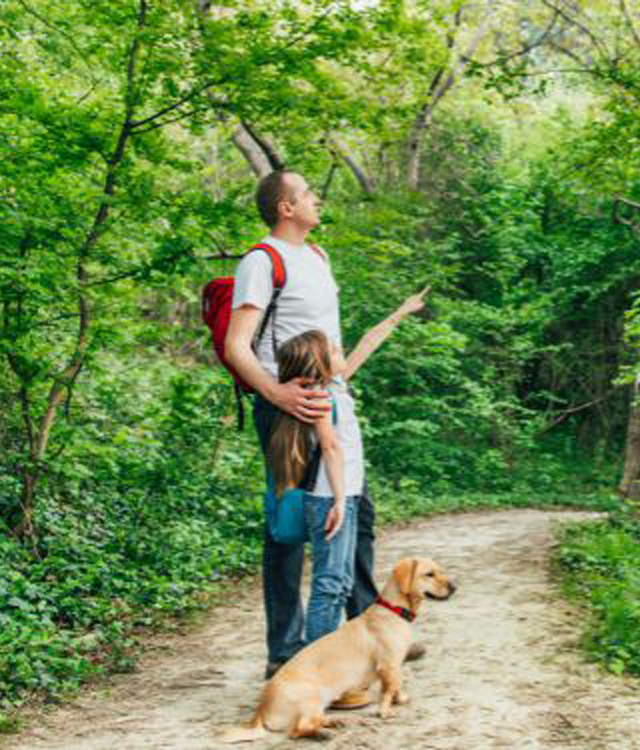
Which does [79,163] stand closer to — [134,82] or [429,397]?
[134,82]

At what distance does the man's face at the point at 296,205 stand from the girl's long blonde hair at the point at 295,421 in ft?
1.92

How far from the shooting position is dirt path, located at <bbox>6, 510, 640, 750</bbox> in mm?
3592

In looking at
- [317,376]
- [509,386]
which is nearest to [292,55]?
[317,376]

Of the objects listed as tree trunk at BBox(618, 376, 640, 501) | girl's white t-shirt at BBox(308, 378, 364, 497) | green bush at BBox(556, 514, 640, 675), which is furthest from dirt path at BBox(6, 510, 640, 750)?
tree trunk at BBox(618, 376, 640, 501)

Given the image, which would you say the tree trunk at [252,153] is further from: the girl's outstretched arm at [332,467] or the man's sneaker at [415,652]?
the girl's outstretched arm at [332,467]

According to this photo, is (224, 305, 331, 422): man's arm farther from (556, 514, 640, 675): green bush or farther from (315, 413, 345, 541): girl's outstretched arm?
(556, 514, 640, 675): green bush

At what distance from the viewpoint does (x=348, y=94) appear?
7.20m

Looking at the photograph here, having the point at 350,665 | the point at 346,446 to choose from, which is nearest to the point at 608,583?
the point at 350,665

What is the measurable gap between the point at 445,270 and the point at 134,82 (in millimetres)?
9942

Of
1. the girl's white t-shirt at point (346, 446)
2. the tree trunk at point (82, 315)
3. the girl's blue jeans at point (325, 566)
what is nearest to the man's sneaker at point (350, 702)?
the girl's blue jeans at point (325, 566)

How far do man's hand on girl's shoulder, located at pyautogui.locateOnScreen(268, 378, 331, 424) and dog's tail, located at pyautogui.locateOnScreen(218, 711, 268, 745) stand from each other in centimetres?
125

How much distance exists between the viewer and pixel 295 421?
3779 millimetres

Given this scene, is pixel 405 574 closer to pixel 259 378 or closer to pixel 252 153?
pixel 259 378

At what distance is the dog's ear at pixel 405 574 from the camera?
4023 mm
